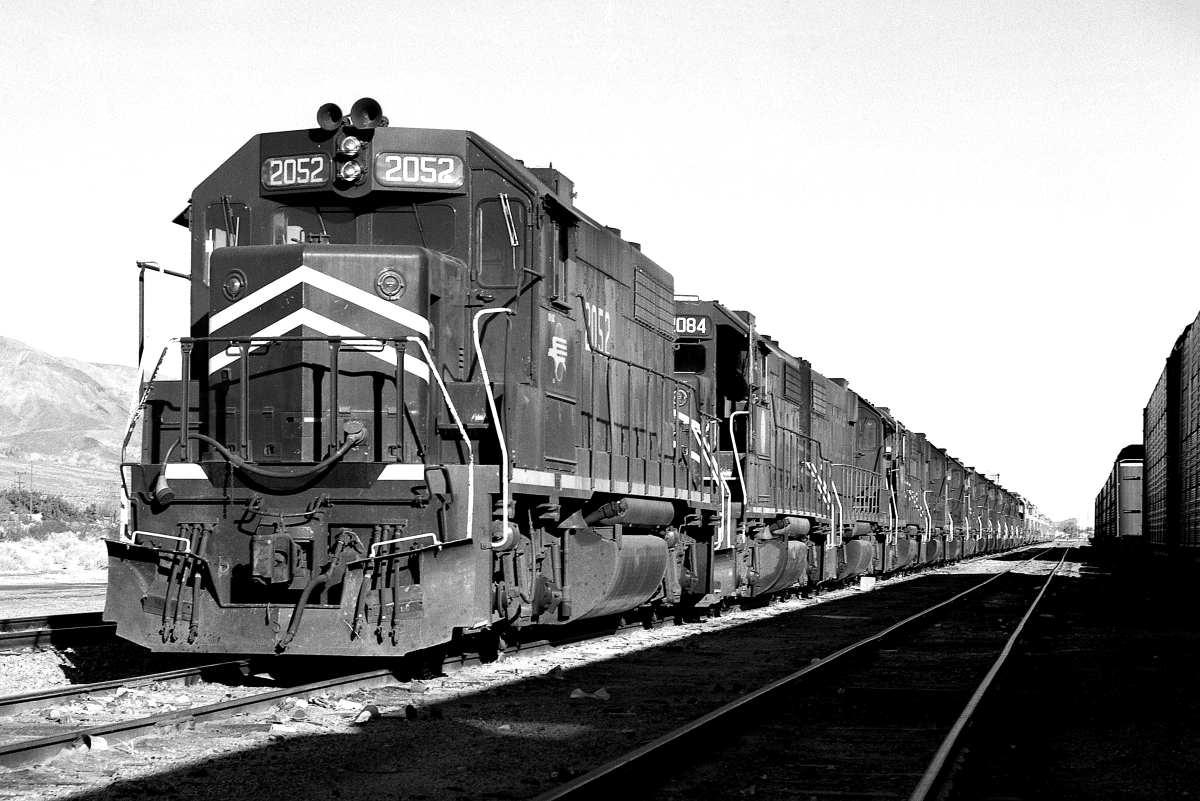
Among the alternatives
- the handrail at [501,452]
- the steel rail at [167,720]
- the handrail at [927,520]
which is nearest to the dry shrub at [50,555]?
the handrail at [927,520]

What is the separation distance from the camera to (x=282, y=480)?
28.0 ft

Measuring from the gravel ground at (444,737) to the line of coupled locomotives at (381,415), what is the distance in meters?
0.47

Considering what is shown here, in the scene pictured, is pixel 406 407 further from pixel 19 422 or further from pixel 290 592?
pixel 19 422

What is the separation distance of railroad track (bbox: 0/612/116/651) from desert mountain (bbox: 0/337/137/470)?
97148 mm

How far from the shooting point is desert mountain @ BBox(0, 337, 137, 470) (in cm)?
11694

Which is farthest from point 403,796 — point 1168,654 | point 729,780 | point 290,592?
point 1168,654

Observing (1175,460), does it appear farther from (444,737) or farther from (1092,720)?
(444,737)

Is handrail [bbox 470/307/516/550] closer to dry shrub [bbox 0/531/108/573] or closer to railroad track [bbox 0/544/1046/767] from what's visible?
railroad track [bbox 0/544/1046/767]

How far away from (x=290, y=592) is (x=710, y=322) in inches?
343

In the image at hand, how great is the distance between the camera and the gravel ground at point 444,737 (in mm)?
5934

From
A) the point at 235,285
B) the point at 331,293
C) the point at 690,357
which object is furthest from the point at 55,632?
the point at 690,357

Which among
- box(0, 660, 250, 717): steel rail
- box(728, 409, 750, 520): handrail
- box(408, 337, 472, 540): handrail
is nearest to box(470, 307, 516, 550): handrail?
box(408, 337, 472, 540): handrail

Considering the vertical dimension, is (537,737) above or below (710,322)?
below

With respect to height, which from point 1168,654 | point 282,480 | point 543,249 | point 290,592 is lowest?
point 1168,654
